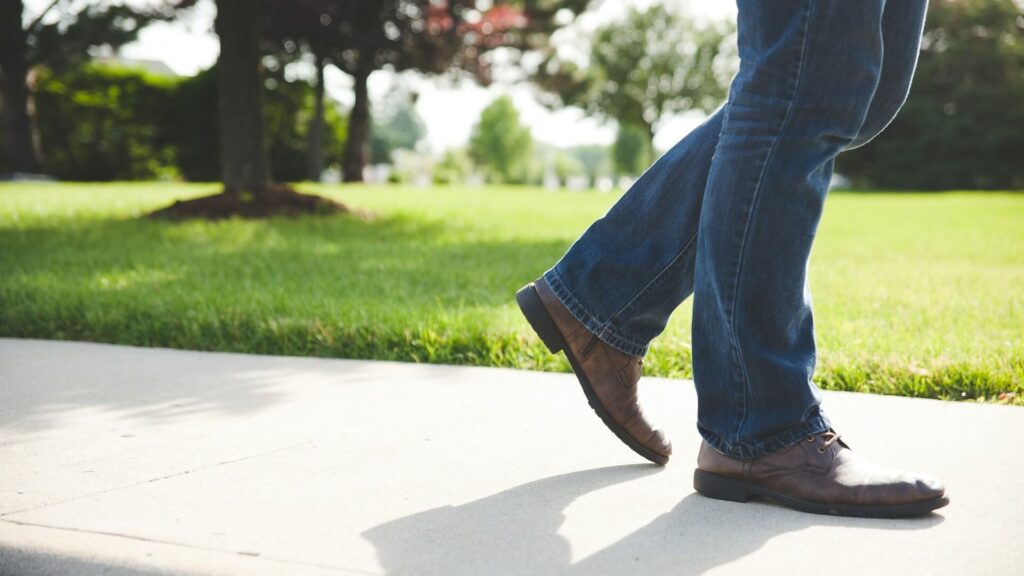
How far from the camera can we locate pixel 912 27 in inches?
67.1

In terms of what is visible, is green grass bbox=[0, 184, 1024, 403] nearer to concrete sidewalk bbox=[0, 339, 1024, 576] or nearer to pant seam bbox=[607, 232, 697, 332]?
concrete sidewalk bbox=[0, 339, 1024, 576]

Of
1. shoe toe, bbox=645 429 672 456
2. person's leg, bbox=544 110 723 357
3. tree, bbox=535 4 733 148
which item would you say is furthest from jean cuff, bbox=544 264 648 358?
tree, bbox=535 4 733 148

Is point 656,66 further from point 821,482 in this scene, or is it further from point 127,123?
point 821,482

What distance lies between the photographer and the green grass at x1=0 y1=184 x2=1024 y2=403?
3104 mm

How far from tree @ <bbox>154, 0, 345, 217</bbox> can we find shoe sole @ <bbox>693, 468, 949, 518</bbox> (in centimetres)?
695

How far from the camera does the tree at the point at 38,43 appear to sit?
1555 cm

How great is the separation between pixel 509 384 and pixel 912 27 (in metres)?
1.47

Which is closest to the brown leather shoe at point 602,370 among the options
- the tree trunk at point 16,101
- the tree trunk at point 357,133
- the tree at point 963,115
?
the tree trunk at point 16,101

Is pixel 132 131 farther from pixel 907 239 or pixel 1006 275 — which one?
pixel 1006 275

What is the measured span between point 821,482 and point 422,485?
759 mm

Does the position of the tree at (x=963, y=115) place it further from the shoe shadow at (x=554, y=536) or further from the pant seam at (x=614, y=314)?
the shoe shadow at (x=554, y=536)

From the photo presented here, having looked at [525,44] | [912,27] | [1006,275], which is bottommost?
[1006,275]

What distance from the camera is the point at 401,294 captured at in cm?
417

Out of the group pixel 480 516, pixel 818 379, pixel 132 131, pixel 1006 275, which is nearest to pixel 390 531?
pixel 480 516
